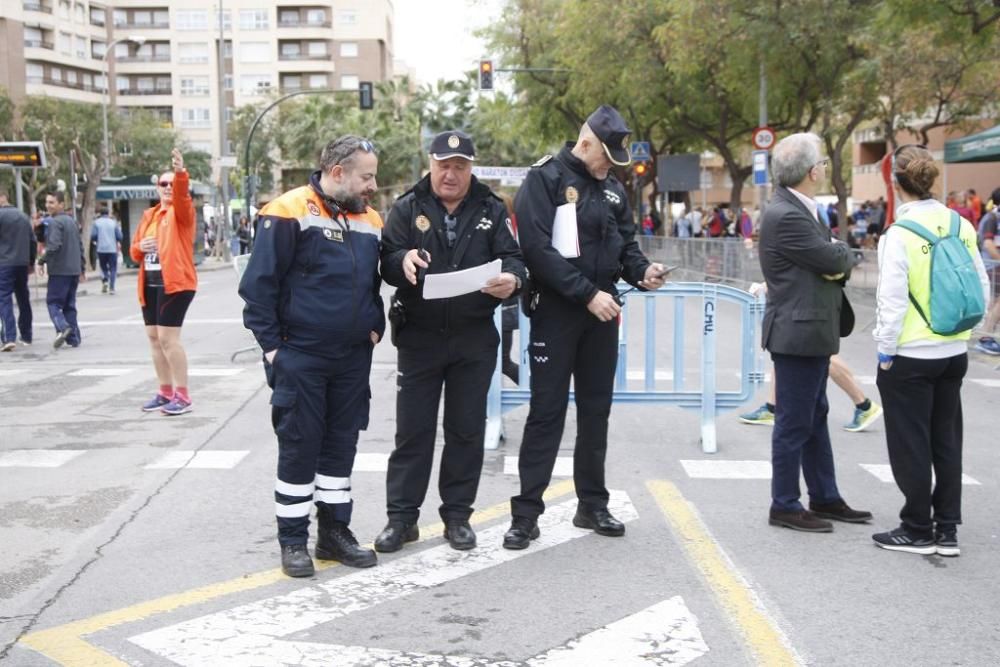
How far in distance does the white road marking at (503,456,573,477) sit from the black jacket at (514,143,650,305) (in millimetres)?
1886

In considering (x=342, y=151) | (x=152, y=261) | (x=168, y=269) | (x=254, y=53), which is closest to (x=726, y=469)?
(x=342, y=151)

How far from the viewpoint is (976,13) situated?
15555 mm

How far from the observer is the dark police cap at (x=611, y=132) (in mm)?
5172

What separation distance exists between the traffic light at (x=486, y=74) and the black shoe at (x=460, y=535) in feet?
93.5

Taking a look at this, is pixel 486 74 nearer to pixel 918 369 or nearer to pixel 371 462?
pixel 371 462

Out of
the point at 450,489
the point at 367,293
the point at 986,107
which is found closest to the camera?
the point at 367,293

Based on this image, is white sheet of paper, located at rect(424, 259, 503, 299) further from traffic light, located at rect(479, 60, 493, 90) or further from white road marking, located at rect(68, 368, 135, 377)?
traffic light, located at rect(479, 60, 493, 90)

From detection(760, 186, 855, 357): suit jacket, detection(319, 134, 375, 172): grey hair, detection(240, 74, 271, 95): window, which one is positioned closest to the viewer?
detection(319, 134, 375, 172): grey hair

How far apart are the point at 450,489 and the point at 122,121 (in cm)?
6578

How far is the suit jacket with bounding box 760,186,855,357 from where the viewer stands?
17.5 feet

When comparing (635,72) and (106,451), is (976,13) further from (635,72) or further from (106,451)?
(635,72)

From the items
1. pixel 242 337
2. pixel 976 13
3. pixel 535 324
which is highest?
pixel 976 13

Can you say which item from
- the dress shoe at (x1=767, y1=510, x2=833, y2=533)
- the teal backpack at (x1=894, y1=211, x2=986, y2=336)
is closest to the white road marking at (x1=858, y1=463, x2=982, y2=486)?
the dress shoe at (x1=767, y1=510, x2=833, y2=533)

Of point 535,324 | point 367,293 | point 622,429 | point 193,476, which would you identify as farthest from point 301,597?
point 622,429
